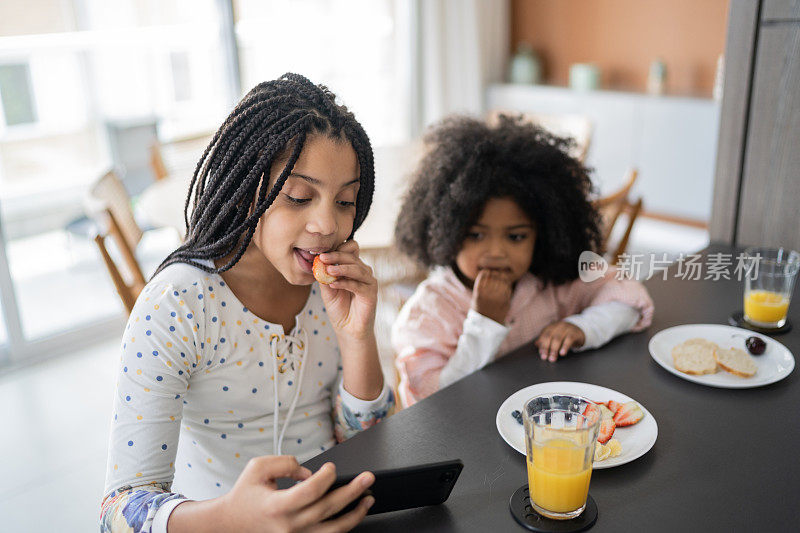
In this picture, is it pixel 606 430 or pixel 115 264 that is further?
pixel 115 264

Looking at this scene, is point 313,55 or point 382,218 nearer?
point 382,218

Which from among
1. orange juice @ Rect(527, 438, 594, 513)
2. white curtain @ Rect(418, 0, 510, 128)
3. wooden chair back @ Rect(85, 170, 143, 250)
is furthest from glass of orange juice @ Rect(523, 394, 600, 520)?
white curtain @ Rect(418, 0, 510, 128)

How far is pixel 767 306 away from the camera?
1.34 meters

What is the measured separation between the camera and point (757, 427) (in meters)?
1.03

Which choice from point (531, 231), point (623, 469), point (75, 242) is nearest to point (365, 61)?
point (75, 242)

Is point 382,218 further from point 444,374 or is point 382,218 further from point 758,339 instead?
point 758,339

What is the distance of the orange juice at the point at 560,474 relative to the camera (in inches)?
32.5

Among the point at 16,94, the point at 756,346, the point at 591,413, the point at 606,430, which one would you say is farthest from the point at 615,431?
the point at 16,94

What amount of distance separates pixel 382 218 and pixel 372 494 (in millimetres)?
1689

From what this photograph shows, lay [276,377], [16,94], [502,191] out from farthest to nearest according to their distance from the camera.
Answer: [16,94] < [502,191] < [276,377]

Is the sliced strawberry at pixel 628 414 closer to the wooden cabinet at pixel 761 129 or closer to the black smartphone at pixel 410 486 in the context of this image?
the black smartphone at pixel 410 486

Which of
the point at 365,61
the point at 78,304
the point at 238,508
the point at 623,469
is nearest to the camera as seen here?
the point at 238,508

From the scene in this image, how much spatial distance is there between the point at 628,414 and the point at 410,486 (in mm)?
386

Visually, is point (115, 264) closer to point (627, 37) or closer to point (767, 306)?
point (767, 306)
